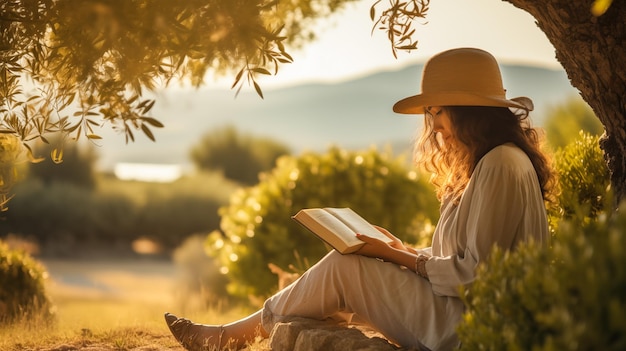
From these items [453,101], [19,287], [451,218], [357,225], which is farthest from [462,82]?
[19,287]

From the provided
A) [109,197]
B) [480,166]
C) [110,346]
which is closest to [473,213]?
[480,166]

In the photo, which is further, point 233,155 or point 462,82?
point 233,155

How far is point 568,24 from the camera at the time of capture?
11.6 ft

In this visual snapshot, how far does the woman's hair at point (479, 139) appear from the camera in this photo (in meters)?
3.45

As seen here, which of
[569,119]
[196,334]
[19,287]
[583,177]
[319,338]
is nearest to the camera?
[319,338]

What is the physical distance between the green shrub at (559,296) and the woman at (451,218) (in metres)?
0.71

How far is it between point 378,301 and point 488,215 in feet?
2.23

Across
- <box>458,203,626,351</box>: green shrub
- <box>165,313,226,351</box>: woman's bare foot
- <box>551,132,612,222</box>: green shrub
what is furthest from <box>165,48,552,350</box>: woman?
<box>551,132,612,222</box>: green shrub

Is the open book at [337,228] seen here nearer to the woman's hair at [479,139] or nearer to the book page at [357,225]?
the book page at [357,225]

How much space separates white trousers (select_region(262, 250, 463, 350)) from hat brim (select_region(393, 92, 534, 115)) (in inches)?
29.0

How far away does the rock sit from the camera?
3387mm

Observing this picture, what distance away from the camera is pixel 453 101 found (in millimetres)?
3477

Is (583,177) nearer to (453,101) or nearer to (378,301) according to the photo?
(453,101)

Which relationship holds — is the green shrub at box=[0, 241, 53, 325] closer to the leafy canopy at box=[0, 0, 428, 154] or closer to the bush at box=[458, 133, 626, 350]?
the leafy canopy at box=[0, 0, 428, 154]
